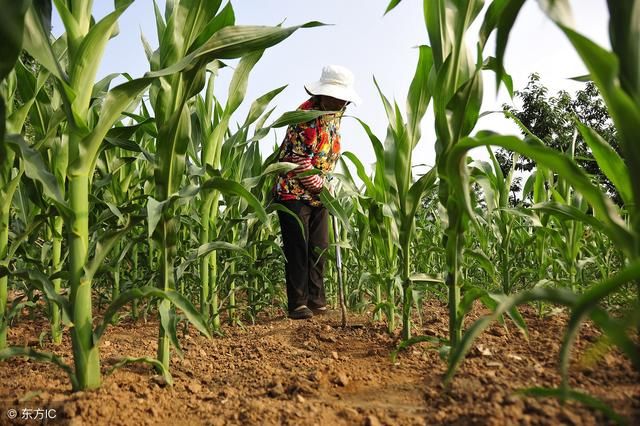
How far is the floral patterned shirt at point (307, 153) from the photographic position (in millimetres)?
3604

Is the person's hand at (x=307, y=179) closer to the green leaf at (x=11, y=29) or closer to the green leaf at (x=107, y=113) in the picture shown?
the green leaf at (x=107, y=113)

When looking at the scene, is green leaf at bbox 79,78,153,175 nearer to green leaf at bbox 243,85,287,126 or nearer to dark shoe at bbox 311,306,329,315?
green leaf at bbox 243,85,287,126

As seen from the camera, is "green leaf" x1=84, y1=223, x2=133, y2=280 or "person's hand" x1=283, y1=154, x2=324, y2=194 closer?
"green leaf" x1=84, y1=223, x2=133, y2=280

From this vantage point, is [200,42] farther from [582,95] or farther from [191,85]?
[582,95]

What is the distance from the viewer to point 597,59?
80cm

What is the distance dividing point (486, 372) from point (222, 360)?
4.17 feet

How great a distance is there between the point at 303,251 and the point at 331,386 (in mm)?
2064

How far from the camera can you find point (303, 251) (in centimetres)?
369

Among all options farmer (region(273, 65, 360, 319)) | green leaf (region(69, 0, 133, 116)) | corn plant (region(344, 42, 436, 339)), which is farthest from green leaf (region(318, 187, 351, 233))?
green leaf (region(69, 0, 133, 116))

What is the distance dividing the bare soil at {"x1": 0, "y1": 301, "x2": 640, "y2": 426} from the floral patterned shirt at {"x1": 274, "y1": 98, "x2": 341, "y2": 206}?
4.89 ft

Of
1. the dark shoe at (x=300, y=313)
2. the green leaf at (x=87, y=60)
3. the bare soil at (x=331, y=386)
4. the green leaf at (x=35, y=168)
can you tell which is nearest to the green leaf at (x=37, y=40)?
the green leaf at (x=87, y=60)

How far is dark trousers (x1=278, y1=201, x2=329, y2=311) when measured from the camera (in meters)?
3.65

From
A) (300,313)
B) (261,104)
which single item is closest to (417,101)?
(261,104)

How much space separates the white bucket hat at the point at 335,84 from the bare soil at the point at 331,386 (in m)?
1.88
